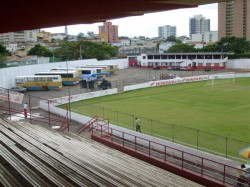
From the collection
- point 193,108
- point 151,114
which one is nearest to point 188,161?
point 151,114

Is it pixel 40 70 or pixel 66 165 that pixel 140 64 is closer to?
pixel 40 70

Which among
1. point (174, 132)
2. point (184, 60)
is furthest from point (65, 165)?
point (184, 60)

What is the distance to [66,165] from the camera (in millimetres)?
13234

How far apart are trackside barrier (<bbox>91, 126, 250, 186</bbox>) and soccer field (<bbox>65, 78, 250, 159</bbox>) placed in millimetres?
2383

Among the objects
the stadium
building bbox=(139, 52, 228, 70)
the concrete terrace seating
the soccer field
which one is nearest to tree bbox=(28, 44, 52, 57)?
building bbox=(139, 52, 228, 70)

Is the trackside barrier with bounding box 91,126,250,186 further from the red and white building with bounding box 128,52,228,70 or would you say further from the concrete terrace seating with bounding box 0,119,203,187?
the red and white building with bounding box 128,52,228,70

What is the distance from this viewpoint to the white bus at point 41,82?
5222 centimetres

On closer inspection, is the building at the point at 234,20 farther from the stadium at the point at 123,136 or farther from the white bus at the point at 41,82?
the stadium at the point at 123,136

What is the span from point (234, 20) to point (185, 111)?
149 metres

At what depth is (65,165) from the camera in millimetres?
13242

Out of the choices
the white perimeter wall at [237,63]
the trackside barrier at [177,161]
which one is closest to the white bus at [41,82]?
the trackside barrier at [177,161]

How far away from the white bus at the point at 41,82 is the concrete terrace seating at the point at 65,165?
33.9 metres

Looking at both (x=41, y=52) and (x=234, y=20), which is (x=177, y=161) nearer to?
(x=41, y=52)

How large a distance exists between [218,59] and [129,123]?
6294 cm
